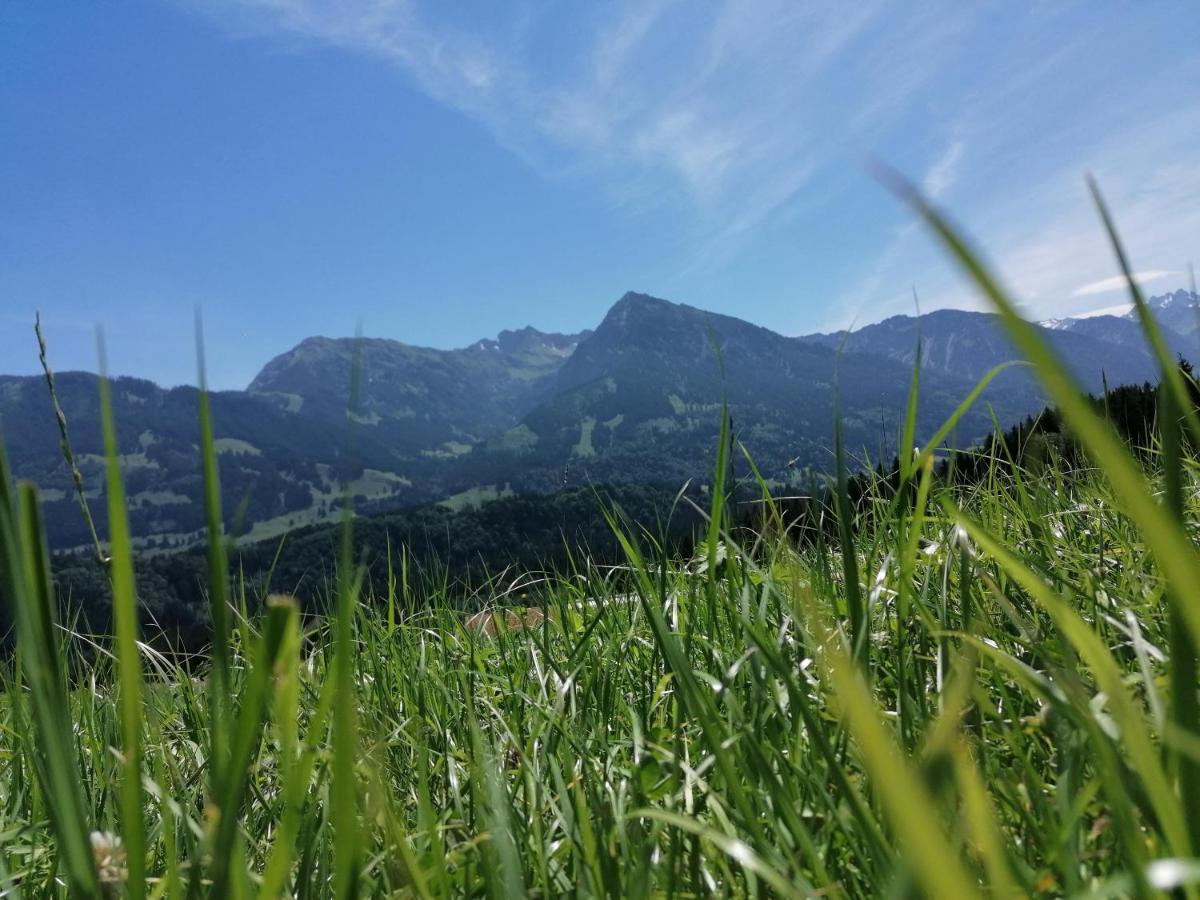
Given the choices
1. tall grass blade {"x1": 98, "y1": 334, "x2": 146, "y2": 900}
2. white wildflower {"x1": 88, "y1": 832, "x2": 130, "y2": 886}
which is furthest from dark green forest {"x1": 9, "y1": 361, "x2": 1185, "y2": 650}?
white wildflower {"x1": 88, "y1": 832, "x2": 130, "y2": 886}

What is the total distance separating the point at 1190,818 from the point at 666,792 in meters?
1.11

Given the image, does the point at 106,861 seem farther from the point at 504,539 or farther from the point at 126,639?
the point at 504,539

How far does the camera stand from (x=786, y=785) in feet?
4.33

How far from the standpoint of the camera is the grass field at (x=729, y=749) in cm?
56

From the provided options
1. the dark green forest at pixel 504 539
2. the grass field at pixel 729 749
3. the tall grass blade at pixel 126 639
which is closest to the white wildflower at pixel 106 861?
the grass field at pixel 729 749

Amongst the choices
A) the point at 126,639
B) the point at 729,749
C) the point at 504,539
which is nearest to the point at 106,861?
the point at 126,639

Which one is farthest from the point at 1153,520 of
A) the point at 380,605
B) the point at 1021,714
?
the point at 380,605

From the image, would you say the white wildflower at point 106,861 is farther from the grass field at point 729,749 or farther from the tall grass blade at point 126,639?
the tall grass blade at point 126,639

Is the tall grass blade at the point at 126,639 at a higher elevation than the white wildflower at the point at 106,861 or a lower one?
higher

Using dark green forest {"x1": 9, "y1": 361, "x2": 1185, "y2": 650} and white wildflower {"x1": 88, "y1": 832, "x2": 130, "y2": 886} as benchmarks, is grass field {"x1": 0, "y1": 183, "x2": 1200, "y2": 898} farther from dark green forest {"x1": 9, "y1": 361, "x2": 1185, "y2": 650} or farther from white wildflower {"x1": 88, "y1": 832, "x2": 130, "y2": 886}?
dark green forest {"x1": 9, "y1": 361, "x2": 1185, "y2": 650}

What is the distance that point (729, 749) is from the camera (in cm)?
136

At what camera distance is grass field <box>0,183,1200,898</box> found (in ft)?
1.84

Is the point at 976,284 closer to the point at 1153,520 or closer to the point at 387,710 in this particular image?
the point at 1153,520

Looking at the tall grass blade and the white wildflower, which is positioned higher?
the tall grass blade
